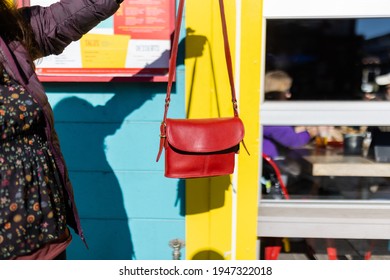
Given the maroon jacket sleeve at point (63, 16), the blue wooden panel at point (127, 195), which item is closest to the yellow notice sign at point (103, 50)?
the maroon jacket sleeve at point (63, 16)

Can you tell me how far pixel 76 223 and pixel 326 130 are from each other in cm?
136

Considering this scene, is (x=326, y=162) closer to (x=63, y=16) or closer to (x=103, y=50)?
(x=103, y=50)

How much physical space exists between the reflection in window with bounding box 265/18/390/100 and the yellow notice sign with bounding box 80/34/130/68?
75 cm

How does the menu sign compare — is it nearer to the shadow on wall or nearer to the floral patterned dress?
the shadow on wall

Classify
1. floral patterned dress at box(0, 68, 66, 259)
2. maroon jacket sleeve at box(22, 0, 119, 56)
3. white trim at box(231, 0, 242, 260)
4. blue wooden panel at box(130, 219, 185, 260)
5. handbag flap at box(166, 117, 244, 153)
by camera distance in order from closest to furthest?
floral patterned dress at box(0, 68, 66, 259) < maroon jacket sleeve at box(22, 0, 119, 56) < handbag flap at box(166, 117, 244, 153) < white trim at box(231, 0, 242, 260) < blue wooden panel at box(130, 219, 185, 260)

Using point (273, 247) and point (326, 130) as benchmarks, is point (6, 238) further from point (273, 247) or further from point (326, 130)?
point (326, 130)

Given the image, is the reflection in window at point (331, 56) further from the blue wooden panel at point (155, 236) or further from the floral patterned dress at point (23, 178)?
the floral patterned dress at point (23, 178)

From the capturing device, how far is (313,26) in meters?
1.92

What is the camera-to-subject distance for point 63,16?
1365 mm

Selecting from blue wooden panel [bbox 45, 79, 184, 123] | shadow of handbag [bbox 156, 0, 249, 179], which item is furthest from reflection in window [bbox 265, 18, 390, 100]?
blue wooden panel [bbox 45, 79, 184, 123]

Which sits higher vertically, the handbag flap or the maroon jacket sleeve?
the maroon jacket sleeve

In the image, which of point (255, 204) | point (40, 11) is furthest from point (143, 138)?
point (40, 11)

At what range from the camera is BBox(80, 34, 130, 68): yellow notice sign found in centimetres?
188

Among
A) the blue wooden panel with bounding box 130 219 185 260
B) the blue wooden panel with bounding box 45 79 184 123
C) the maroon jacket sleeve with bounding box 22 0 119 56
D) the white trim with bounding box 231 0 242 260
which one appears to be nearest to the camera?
the maroon jacket sleeve with bounding box 22 0 119 56
